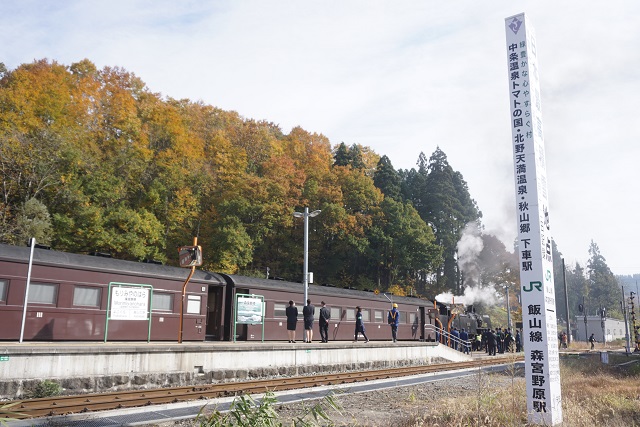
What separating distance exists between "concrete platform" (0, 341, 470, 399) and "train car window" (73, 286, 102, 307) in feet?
4.72

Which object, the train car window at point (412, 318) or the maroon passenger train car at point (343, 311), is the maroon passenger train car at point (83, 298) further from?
the train car window at point (412, 318)

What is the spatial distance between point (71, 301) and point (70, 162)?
2165 cm

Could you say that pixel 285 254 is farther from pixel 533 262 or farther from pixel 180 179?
pixel 533 262

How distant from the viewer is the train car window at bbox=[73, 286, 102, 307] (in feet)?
51.6

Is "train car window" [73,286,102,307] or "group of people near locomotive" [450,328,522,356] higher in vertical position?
"train car window" [73,286,102,307]

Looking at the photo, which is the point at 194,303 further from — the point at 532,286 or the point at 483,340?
the point at 483,340

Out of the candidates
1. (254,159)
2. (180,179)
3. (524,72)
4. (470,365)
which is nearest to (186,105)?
(254,159)

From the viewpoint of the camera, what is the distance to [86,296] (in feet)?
52.3

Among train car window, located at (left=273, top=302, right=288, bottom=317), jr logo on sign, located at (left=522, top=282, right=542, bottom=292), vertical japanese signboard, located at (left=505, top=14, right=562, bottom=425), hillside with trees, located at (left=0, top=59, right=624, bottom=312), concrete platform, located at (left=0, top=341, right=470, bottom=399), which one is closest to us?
vertical japanese signboard, located at (left=505, top=14, right=562, bottom=425)

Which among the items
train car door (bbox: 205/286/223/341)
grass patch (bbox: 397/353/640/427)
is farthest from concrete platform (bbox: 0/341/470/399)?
grass patch (bbox: 397/353/640/427)

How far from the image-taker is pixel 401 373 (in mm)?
19094

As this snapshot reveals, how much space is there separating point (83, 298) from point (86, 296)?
10 centimetres

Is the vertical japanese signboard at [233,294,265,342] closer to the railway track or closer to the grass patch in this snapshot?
the railway track

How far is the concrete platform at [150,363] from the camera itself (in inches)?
456
